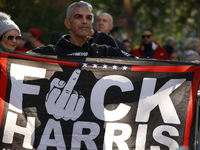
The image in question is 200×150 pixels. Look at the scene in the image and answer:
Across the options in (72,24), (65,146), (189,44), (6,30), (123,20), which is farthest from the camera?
(123,20)

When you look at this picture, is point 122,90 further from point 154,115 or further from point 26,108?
point 26,108

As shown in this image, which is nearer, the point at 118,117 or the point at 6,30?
the point at 118,117

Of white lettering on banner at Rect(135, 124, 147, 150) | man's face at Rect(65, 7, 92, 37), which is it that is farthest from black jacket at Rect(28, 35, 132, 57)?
white lettering on banner at Rect(135, 124, 147, 150)

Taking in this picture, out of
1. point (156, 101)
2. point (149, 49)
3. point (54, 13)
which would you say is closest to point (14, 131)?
point (156, 101)

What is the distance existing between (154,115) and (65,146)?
941 millimetres

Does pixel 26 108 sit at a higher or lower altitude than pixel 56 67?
lower

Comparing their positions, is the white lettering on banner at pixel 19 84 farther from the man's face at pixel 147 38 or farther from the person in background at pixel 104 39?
the man's face at pixel 147 38

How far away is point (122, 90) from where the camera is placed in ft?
18.1

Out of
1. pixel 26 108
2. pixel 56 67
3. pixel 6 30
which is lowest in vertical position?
pixel 26 108

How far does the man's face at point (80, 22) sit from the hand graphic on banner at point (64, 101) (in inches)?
27.7

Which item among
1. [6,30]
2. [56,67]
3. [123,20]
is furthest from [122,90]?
[123,20]

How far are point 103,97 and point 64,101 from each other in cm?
39

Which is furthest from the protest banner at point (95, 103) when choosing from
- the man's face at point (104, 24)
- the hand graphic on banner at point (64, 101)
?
the man's face at point (104, 24)

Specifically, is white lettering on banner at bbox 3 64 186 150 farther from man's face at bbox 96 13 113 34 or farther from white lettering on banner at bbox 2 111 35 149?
man's face at bbox 96 13 113 34
